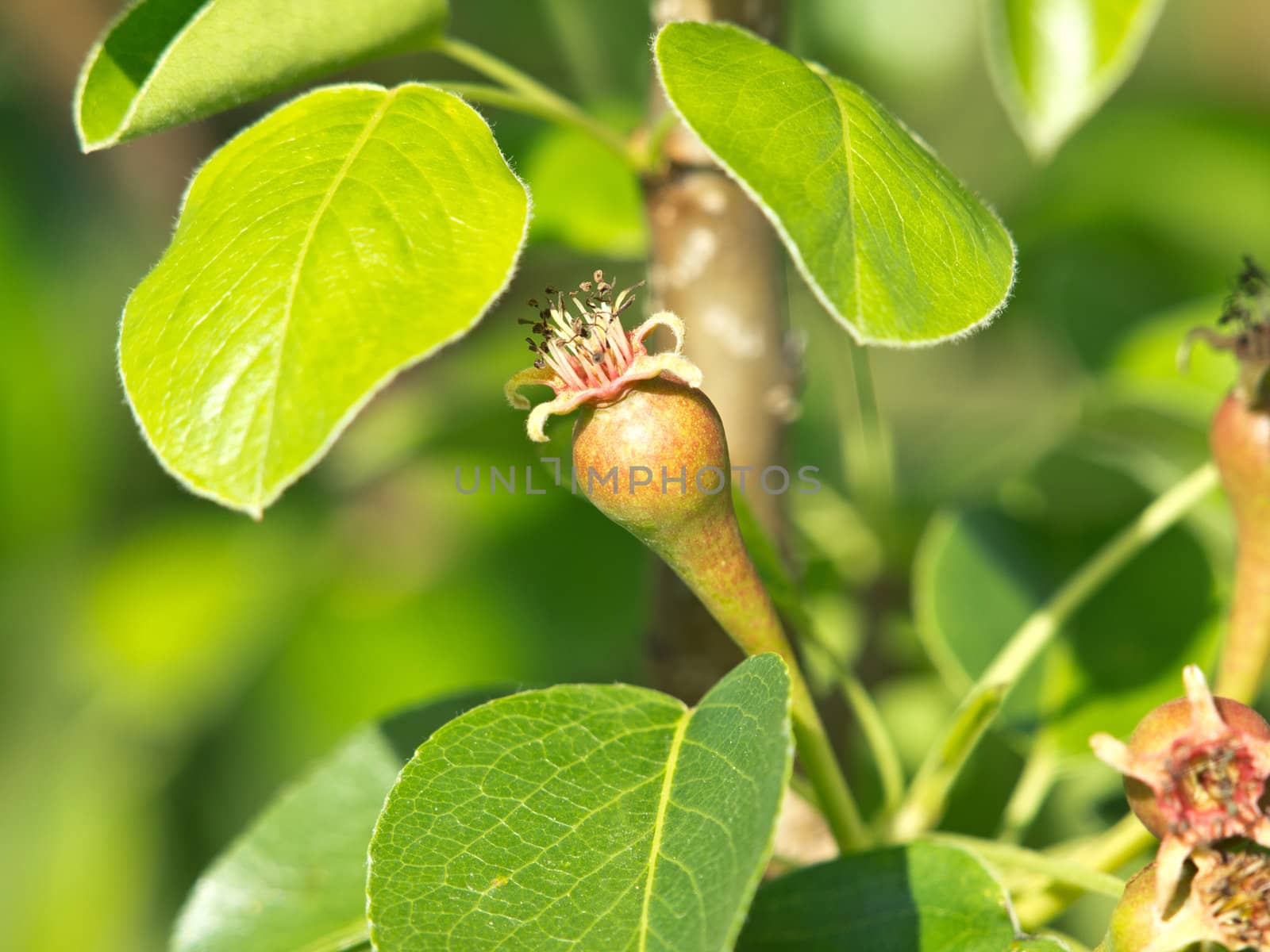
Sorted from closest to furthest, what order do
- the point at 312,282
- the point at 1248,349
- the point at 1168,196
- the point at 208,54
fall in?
1. the point at 312,282
2. the point at 208,54
3. the point at 1248,349
4. the point at 1168,196

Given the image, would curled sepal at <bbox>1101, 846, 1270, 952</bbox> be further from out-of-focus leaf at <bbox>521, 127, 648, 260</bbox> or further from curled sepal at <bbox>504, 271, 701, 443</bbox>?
out-of-focus leaf at <bbox>521, 127, 648, 260</bbox>

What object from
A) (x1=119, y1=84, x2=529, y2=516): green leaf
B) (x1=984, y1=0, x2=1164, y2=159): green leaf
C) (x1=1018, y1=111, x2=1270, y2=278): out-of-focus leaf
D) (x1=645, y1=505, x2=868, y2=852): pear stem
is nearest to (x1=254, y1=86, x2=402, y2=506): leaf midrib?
(x1=119, y1=84, x2=529, y2=516): green leaf

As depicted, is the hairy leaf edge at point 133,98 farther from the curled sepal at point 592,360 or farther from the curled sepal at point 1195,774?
the curled sepal at point 1195,774

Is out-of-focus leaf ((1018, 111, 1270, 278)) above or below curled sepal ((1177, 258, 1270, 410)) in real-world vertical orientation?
below

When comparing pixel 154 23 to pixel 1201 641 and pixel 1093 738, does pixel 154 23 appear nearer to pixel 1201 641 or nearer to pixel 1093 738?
pixel 1093 738

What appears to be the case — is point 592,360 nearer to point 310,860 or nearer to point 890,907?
point 890,907

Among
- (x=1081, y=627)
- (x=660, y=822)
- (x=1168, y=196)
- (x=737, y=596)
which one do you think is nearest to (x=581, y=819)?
(x=660, y=822)
